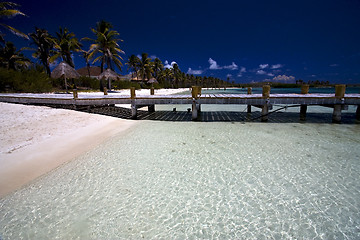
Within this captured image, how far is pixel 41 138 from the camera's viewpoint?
21.5 feet

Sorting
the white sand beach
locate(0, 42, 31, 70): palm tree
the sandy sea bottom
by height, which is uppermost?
locate(0, 42, 31, 70): palm tree

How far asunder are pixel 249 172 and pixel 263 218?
1618 mm

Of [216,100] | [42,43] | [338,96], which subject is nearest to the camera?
[338,96]

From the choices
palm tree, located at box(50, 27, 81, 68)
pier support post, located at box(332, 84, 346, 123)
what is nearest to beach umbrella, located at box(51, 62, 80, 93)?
palm tree, located at box(50, 27, 81, 68)

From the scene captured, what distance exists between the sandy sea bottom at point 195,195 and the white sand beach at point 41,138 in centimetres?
56

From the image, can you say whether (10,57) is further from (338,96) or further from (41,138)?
(338,96)

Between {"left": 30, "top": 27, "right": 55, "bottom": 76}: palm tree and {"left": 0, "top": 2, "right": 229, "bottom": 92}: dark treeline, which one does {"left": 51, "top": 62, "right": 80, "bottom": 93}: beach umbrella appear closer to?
{"left": 0, "top": 2, "right": 229, "bottom": 92}: dark treeline

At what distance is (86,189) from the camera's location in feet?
12.9

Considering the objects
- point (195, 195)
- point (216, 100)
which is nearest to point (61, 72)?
point (216, 100)

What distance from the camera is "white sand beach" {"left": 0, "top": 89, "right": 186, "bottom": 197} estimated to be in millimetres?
4500

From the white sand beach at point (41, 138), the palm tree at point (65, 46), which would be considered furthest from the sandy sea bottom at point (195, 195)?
the palm tree at point (65, 46)

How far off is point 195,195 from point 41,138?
6496mm

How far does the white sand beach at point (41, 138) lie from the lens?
4.50m

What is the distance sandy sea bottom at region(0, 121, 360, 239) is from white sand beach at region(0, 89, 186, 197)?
1.85 ft
